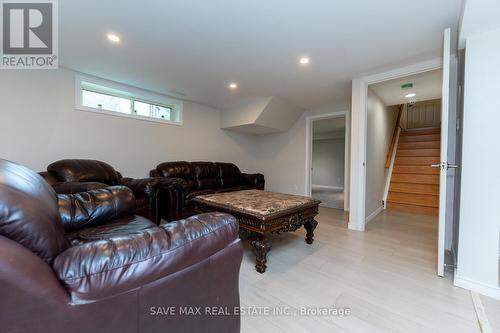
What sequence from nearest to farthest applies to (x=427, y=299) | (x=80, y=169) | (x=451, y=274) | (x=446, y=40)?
(x=427, y=299) → (x=446, y=40) → (x=451, y=274) → (x=80, y=169)

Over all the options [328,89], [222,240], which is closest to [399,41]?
[328,89]

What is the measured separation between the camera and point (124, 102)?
3465 millimetres

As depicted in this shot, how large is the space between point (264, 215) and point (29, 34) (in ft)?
9.66

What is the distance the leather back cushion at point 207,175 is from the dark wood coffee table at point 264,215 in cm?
155

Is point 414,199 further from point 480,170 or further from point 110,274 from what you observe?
point 110,274

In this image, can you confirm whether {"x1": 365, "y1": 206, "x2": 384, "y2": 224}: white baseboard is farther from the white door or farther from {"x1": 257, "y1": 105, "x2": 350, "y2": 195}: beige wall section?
the white door

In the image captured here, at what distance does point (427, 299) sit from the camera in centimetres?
148

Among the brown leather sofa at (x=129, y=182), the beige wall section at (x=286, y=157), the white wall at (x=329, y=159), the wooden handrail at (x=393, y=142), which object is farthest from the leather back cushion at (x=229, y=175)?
the white wall at (x=329, y=159)

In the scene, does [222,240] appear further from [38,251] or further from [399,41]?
[399,41]

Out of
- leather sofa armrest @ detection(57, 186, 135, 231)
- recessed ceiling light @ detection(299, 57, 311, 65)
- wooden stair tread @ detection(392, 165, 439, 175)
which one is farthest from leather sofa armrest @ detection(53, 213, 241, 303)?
wooden stair tread @ detection(392, 165, 439, 175)

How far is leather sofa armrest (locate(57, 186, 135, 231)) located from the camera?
1469mm

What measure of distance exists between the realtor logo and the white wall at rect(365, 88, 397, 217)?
155 inches

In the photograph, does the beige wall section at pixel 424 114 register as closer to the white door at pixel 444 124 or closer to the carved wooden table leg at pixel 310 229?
the white door at pixel 444 124

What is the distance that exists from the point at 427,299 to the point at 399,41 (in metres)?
2.38
